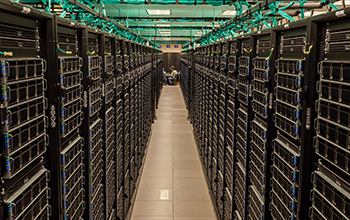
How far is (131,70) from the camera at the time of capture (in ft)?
19.1

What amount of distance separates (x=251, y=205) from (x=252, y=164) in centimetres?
45

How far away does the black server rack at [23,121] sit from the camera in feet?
5.46

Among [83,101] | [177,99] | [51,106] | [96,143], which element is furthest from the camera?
[177,99]

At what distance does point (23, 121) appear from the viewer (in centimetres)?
186

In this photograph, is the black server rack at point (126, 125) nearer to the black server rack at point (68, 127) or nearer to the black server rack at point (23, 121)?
the black server rack at point (68, 127)

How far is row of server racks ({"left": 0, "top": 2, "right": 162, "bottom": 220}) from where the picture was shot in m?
1.72

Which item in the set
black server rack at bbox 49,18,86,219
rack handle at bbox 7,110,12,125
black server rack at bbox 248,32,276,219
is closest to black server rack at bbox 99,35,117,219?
black server rack at bbox 49,18,86,219

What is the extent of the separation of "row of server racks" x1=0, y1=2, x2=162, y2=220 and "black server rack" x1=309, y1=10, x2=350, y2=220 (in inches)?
65.6

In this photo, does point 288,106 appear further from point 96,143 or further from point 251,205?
point 96,143

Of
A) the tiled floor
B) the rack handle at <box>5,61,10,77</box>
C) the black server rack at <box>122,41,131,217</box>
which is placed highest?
the rack handle at <box>5,61,10,77</box>

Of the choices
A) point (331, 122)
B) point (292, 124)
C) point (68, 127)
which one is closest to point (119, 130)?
point (68, 127)

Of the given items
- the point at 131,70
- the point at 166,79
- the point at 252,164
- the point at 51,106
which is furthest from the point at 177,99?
the point at 51,106

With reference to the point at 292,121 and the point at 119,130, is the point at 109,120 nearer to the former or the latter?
the point at 119,130

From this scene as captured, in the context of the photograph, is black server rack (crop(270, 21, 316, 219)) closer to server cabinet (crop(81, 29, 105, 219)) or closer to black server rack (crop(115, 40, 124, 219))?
server cabinet (crop(81, 29, 105, 219))
